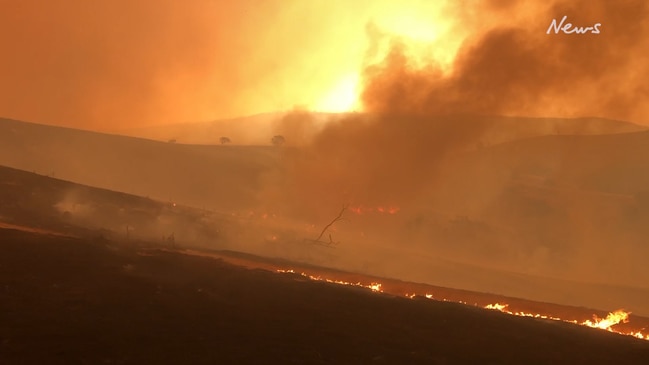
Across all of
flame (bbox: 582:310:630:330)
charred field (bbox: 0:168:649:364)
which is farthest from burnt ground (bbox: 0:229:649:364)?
flame (bbox: 582:310:630:330)

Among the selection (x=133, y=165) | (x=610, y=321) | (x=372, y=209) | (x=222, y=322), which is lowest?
(x=222, y=322)

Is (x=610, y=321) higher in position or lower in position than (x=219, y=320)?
higher

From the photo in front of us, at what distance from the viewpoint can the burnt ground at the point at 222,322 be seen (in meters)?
13.2

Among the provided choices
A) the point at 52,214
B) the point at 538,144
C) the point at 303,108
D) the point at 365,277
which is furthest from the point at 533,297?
the point at 303,108

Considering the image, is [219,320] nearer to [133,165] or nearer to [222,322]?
[222,322]

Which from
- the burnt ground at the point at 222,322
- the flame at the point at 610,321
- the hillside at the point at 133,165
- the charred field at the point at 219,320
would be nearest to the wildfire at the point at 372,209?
the hillside at the point at 133,165

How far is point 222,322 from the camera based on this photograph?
51.9 feet

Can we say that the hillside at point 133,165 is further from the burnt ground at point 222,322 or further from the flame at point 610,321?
the flame at point 610,321

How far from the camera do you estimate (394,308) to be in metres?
20.1

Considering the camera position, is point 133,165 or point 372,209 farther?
point 133,165

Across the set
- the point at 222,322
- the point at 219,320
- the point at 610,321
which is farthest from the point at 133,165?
the point at 222,322

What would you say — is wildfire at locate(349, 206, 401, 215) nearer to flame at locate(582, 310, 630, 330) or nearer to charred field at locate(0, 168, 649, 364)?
flame at locate(582, 310, 630, 330)

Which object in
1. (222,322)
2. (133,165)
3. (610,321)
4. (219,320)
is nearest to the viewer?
(222,322)

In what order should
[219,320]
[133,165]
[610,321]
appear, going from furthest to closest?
[133,165], [610,321], [219,320]
